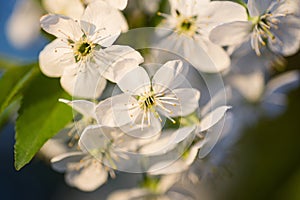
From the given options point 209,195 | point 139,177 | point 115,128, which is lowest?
point 209,195

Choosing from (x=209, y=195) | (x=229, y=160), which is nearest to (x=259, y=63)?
(x=229, y=160)

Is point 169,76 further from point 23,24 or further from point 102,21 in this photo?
point 23,24

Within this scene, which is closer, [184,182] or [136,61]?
[136,61]

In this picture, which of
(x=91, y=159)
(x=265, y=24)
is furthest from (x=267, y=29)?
(x=91, y=159)

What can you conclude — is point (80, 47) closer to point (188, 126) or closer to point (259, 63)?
point (188, 126)

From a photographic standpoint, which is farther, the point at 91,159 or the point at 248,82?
the point at 248,82

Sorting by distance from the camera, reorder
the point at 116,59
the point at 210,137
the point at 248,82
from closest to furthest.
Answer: the point at 116,59
the point at 210,137
the point at 248,82

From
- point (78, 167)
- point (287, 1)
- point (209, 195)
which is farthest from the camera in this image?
point (209, 195)

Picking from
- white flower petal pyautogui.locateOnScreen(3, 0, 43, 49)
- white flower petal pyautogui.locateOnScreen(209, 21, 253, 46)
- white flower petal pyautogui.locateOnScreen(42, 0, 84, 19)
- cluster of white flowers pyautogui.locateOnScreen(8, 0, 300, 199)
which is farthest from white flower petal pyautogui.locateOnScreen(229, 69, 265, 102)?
white flower petal pyautogui.locateOnScreen(3, 0, 43, 49)
